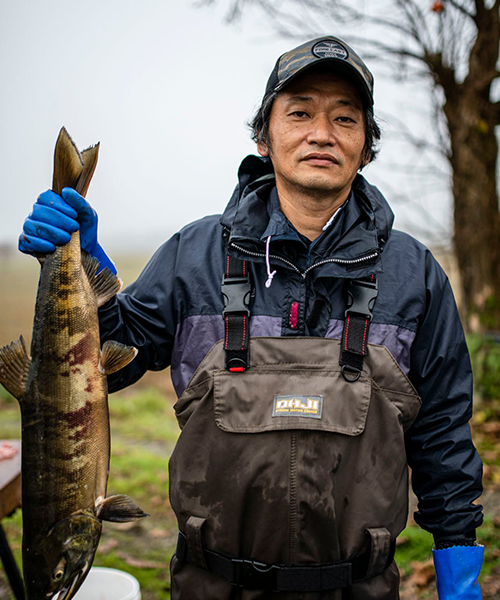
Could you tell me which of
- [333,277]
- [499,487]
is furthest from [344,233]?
[499,487]

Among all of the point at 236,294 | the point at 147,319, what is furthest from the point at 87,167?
the point at 236,294

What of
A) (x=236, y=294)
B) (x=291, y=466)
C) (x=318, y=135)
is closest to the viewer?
(x=291, y=466)

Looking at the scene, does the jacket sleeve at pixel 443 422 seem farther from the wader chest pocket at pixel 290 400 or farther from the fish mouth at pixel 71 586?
the fish mouth at pixel 71 586

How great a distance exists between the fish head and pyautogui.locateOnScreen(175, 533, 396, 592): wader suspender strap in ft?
1.60

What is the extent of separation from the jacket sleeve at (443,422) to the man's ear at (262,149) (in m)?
0.99

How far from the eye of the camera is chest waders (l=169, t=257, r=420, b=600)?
203cm

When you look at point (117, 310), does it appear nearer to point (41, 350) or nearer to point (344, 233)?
point (41, 350)

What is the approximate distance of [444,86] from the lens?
747cm

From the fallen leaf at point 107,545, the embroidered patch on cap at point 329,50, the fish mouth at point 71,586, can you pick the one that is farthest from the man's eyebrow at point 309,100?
the fallen leaf at point 107,545

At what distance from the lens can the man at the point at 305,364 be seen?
2049 millimetres

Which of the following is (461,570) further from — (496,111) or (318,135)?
(496,111)

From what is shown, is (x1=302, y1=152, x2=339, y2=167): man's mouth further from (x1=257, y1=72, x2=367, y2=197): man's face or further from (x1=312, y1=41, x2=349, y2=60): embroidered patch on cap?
(x1=312, y1=41, x2=349, y2=60): embroidered patch on cap

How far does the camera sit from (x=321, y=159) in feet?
7.75

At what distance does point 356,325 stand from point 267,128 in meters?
1.09
